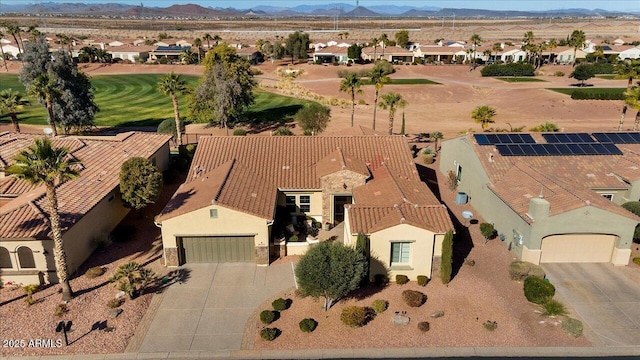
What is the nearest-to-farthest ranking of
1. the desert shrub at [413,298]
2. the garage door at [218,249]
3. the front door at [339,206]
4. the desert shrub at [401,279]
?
the desert shrub at [413,298]
the desert shrub at [401,279]
the garage door at [218,249]
the front door at [339,206]

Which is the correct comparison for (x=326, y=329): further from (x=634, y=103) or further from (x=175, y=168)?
(x=634, y=103)

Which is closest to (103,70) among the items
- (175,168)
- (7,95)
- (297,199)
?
(7,95)

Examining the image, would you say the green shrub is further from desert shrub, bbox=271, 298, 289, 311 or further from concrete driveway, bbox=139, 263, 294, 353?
desert shrub, bbox=271, 298, 289, 311

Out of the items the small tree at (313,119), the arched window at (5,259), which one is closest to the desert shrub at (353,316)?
the arched window at (5,259)

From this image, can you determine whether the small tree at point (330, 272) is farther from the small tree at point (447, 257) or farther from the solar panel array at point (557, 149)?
the solar panel array at point (557, 149)

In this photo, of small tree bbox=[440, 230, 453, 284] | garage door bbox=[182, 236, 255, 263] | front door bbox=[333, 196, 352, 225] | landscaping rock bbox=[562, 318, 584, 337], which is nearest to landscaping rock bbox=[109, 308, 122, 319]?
garage door bbox=[182, 236, 255, 263]

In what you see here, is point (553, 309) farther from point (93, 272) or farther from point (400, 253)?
point (93, 272)

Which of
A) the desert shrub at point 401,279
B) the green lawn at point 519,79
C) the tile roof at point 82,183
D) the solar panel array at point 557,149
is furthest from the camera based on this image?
the green lawn at point 519,79
